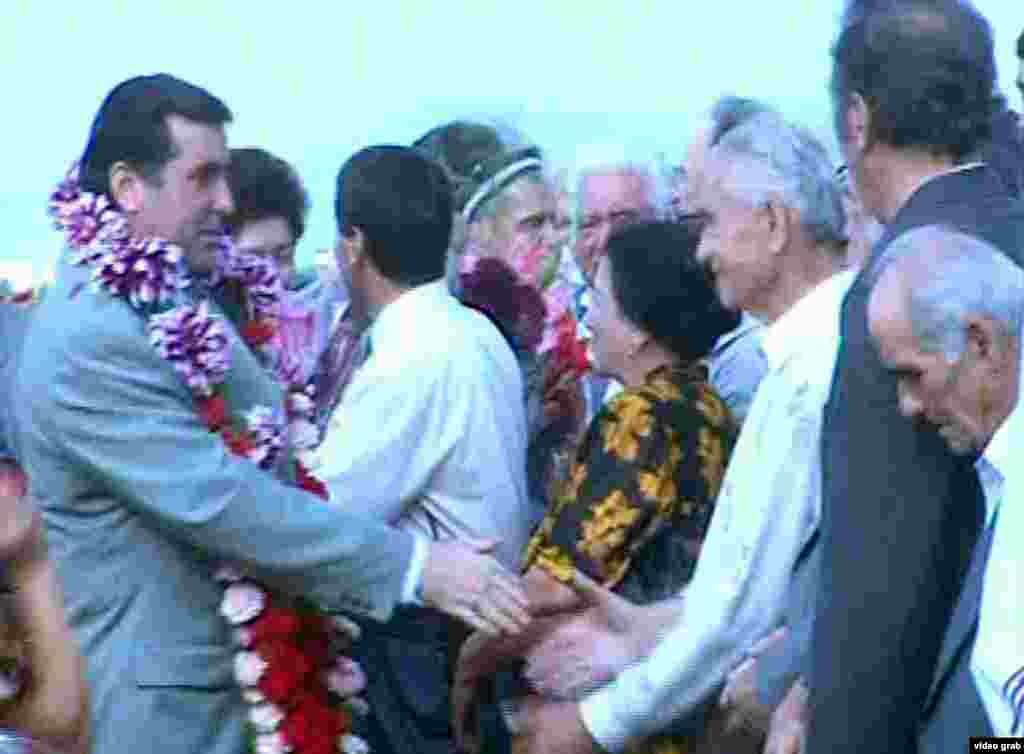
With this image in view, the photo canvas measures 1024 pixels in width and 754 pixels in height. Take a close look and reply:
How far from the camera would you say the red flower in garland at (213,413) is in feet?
18.1

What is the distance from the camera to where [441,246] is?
21.1ft

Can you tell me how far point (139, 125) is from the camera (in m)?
5.68

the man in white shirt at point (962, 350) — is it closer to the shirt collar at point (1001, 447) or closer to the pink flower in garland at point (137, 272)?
the shirt collar at point (1001, 447)

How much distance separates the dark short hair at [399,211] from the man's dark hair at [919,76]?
1874mm

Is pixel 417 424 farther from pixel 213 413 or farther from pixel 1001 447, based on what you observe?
pixel 1001 447

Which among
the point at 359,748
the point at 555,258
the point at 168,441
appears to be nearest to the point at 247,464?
the point at 168,441

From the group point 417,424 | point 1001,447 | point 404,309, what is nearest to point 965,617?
point 1001,447

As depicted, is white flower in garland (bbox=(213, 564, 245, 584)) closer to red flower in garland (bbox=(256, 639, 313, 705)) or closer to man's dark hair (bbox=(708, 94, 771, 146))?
red flower in garland (bbox=(256, 639, 313, 705))

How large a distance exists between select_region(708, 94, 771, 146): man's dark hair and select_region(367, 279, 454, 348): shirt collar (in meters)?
0.68

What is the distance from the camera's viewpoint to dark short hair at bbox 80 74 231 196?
566 centimetres

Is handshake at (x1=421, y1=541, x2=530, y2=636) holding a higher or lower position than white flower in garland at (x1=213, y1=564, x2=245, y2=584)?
→ lower

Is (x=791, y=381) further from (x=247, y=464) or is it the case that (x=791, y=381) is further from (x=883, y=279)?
(x=247, y=464)

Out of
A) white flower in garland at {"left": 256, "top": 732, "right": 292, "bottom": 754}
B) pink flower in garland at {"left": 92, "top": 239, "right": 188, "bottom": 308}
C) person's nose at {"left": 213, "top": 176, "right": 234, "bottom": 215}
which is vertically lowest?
white flower in garland at {"left": 256, "top": 732, "right": 292, "bottom": 754}

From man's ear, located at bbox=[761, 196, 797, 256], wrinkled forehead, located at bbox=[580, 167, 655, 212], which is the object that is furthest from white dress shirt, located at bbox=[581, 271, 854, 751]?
wrinkled forehead, located at bbox=[580, 167, 655, 212]
